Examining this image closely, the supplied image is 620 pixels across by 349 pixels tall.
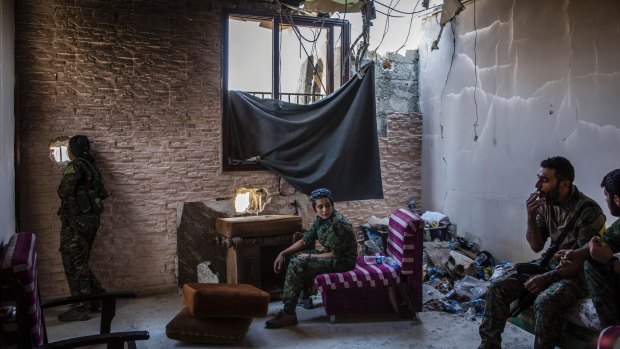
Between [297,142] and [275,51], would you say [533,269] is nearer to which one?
[297,142]

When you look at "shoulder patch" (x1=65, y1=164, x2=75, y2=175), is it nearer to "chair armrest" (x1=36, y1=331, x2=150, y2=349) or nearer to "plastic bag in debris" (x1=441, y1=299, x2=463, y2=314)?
"chair armrest" (x1=36, y1=331, x2=150, y2=349)

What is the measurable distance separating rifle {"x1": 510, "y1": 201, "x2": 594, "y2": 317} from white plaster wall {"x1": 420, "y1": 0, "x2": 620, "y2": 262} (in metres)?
1.17

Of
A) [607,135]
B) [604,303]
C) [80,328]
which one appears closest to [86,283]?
[80,328]

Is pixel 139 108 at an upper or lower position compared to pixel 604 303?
upper

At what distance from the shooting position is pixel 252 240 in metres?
5.66

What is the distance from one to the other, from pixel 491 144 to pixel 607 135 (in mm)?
1686

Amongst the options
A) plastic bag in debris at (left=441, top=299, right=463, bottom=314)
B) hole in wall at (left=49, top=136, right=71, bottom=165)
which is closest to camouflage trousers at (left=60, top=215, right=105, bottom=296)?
hole in wall at (left=49, top=136, right=71, bottom=165)

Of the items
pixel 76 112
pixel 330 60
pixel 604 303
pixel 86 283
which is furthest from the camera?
pixel 330 60

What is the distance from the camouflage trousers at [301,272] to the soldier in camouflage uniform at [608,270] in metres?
2.35

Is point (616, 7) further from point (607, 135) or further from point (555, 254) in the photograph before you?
point (555, 254)

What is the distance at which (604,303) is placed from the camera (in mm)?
3227

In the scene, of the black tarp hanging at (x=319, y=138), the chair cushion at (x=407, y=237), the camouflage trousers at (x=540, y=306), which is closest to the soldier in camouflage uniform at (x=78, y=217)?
the black tarp hanging at (x=319, y=138)

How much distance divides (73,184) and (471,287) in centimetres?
459

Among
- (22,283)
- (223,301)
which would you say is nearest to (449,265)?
(223,301)
